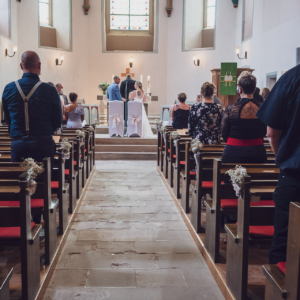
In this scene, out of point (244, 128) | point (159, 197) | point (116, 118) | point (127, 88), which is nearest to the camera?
point (244, 128)

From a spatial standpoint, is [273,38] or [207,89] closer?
[207,89]

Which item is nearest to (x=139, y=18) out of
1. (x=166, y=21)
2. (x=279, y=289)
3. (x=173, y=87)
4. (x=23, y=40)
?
(x=166, y=21)

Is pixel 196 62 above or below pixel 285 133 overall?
above

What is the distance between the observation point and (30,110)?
300 cm

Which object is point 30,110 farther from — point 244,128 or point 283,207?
point 283,207

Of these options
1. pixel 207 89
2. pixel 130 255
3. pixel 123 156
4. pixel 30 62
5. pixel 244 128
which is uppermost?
pixel 30 62

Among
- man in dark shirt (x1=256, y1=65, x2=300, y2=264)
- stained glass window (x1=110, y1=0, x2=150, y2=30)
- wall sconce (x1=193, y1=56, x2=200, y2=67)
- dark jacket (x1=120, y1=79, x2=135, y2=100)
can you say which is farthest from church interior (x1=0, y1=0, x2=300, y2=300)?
stained glass window (x1=110, y1=0, x2=150, y2=30)

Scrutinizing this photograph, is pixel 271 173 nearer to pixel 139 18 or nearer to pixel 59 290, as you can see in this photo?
pixel 59 290

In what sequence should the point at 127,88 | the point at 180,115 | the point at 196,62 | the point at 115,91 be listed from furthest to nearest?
the point at 196,62
the point at 127,88
the point at 115,91
the point at 180,115

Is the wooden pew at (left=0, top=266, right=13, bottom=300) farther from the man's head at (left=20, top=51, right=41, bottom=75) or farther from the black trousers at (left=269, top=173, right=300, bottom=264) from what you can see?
the man's head at (left=20, top=51, right=41, bottom=75)

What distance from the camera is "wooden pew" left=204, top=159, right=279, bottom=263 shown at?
267cm

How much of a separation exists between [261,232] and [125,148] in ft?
20.9

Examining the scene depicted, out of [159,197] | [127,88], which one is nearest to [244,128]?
[159,197]

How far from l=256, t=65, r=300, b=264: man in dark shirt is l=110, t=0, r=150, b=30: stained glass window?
13.0 metres
